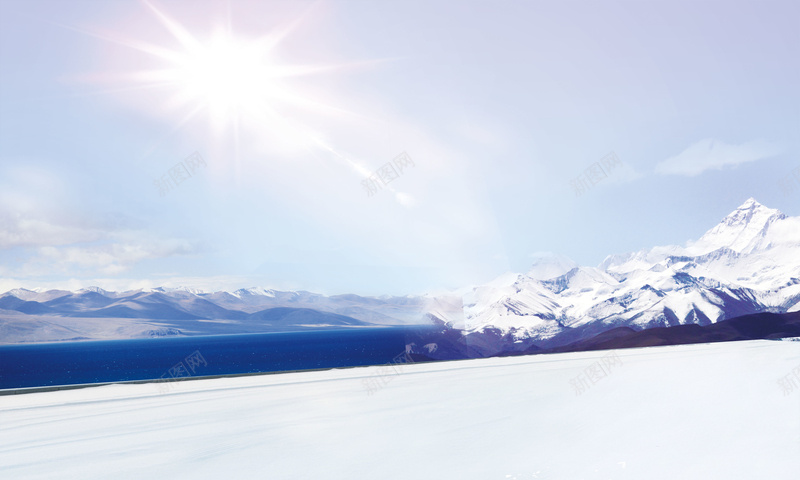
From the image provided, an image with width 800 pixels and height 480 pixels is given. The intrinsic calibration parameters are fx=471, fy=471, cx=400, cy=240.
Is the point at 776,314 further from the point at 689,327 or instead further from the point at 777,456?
the point at 777,456

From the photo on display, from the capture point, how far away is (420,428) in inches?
274

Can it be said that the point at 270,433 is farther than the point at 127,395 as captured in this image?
No

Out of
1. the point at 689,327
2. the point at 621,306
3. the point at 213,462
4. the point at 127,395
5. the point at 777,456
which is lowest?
the point at 777,456

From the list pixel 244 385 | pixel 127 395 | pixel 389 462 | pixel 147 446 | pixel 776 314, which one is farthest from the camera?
pixel 776 314

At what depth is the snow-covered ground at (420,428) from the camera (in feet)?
17.0

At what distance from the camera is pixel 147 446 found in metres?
6.23

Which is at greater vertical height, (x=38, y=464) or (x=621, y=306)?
(x=621, y=306)

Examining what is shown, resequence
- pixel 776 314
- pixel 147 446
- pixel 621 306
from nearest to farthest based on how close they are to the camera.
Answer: pixel 147 446
pixel 776 314
pixel 621 306

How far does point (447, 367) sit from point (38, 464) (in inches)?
420

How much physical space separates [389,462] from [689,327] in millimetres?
22212

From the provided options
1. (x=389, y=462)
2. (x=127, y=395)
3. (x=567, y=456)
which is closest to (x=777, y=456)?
(x=567, y=456)

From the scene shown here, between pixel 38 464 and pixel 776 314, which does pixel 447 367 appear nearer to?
pixel 38 464

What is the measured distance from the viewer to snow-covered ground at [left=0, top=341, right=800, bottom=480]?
204 inches

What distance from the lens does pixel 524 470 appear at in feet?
16.3
